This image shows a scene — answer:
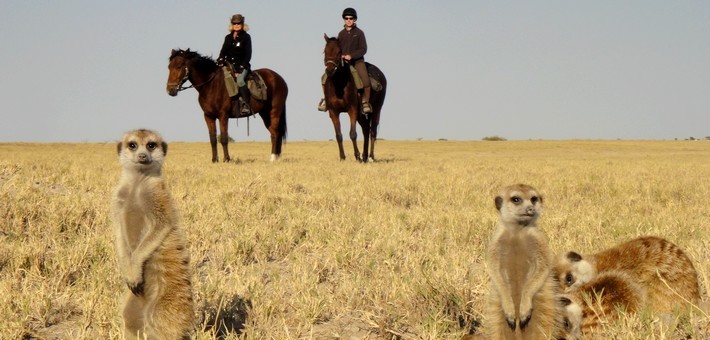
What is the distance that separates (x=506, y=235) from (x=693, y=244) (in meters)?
3.71

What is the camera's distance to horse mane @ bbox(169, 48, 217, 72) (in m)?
18.6

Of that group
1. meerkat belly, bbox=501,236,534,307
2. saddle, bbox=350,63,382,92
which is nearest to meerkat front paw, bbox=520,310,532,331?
meerkat belly, bbox=501,236,534,307

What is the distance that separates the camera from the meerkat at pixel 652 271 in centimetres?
435

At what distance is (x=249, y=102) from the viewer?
66.6 ft

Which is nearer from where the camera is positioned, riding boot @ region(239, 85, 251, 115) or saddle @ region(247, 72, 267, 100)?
riding boot @ region(239, 85, 251, 115)

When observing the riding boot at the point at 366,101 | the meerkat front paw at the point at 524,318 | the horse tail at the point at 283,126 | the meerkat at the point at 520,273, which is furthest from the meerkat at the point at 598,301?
the horse tail at the point at 283,126

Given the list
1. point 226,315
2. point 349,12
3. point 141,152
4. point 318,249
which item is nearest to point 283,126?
point 349,12

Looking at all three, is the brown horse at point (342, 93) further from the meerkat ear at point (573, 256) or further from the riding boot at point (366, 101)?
the meerkat ear at point (573, 256)

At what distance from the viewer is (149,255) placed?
11.8 ft

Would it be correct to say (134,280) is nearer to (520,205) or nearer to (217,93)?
(520,205)

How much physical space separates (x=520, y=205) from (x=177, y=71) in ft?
53.1

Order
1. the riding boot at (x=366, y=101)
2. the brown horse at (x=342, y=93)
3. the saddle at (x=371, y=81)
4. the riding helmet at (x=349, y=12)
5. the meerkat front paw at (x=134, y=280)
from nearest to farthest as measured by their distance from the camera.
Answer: the meerkat front paw at (x=134, y=280) < the brown horse at (x=342, y=93) < the saddle at (x=371, y=81) < the riding helmet at (x=349, y=12) < the riding boot at (x=366, y=101)

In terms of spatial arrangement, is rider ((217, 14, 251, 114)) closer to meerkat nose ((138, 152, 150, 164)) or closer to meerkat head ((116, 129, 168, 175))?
meerkat head ((116, 129, 168, 175))

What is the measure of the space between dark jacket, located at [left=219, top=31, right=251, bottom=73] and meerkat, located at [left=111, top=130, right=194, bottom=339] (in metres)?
16.4
